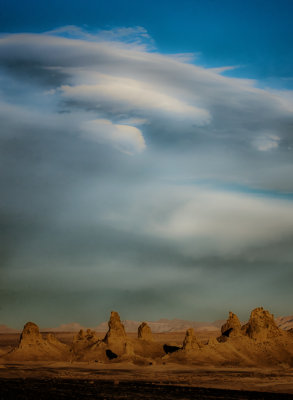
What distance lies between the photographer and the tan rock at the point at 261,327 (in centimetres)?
15850

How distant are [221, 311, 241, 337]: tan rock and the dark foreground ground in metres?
65.8

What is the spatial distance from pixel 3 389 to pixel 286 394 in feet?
138

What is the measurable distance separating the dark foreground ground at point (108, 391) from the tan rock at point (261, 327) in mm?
67879

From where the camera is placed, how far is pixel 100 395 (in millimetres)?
76062

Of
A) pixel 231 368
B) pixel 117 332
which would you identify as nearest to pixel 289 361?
pixel 231 368

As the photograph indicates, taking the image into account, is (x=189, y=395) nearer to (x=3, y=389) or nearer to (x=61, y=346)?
(x=3, y=389)

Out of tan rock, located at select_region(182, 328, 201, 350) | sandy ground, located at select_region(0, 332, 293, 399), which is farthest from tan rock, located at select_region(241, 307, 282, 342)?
sandy ground, located at select_region(0, 332, 293, 399)

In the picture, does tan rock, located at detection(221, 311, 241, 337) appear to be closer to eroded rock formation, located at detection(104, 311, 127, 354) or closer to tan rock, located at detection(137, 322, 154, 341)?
tan rock, located at detection(137, 322, 154, 341)

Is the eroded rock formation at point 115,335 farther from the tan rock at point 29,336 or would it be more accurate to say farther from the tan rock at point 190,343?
the tan rock at point 29,336

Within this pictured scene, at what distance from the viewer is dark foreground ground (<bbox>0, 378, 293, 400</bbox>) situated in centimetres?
7462

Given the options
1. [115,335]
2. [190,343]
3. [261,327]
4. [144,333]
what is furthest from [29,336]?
[261,327]

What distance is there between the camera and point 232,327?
539 feet

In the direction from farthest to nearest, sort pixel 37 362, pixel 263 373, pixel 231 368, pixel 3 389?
pixel 37 362
pixel 231 368
pixel 263 373
pixel 3 389

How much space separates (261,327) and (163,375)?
165 ft
